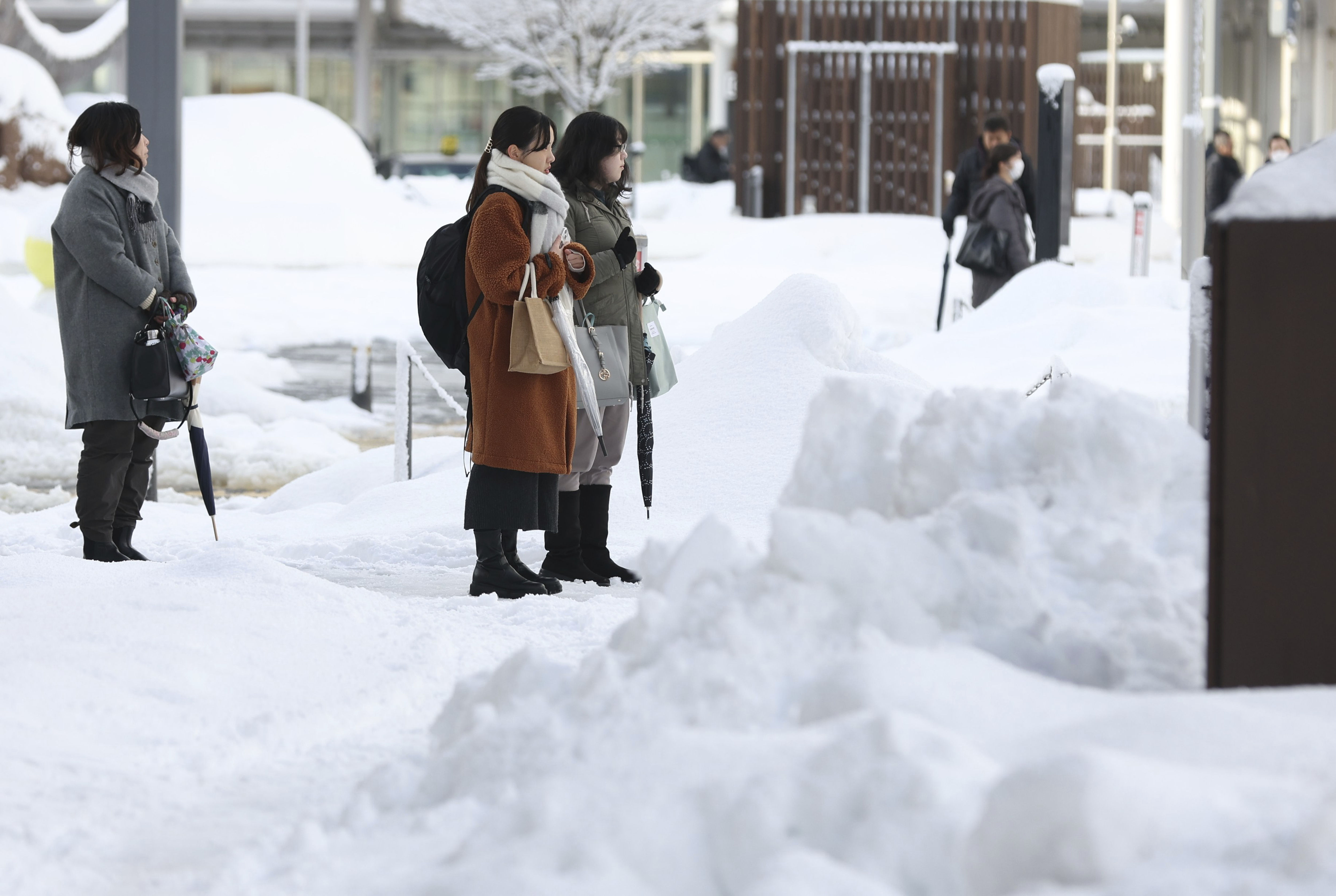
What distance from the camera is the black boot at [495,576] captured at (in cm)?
555

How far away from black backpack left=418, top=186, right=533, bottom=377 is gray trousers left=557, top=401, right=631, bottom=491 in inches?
20.5

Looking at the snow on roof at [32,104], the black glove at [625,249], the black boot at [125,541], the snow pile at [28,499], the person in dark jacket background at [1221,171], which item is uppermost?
the snow on roof at [32,104]

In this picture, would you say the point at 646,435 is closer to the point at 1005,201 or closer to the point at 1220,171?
the point at 1005,201

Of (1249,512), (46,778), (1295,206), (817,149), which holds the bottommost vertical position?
(46,778)

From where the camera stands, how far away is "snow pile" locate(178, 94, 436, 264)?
880 inches

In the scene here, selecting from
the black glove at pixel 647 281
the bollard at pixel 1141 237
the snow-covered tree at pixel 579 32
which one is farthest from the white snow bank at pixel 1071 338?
the snow-covered tree at pixel 579 32

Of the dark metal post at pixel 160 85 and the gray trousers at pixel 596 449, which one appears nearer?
the gray trousers at pixel 596 449

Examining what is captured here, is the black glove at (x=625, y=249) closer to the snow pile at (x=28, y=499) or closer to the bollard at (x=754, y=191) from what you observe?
the snow pile at (x=28, y=499)

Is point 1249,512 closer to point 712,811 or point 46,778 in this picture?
point 712,811

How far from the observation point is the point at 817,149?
2398 centimetres

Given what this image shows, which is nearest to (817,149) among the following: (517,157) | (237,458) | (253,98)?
(253,98)

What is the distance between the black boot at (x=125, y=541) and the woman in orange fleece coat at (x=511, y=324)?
136 centimetres

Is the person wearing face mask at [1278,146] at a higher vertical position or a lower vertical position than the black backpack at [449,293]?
higher

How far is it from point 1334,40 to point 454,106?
26.0 m
